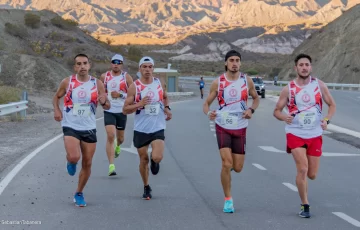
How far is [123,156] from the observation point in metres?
15.9

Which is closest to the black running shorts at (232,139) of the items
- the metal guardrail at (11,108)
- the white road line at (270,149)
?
the white road line at (270,149)

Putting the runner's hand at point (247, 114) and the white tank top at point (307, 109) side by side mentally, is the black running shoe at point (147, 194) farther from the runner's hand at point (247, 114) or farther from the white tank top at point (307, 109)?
the white tank top at point (307, 109)

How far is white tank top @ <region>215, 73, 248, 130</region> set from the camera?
384 inches

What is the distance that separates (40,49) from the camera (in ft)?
250

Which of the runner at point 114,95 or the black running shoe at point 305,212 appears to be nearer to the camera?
the black running shoe at point 305,212

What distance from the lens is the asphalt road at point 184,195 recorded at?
8.97m

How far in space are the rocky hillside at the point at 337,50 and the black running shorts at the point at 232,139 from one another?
2483 inches

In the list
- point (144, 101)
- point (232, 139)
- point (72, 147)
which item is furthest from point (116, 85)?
→ point (232, 139)

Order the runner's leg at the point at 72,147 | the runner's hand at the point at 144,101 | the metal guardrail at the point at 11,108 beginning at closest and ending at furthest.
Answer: the runner's leg at the point at 72,147 < the runner's hand at the point at 144,101 < the metal guardrail at the point at 11,108

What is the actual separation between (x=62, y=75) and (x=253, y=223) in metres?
48.1

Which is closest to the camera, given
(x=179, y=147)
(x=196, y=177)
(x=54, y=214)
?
(x=54, y=214)

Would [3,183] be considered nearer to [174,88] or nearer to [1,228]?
[1,228]

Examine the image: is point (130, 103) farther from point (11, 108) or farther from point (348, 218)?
point (11, 108)

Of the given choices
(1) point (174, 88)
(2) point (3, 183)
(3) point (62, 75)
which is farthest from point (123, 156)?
(1) point (174, 88)
